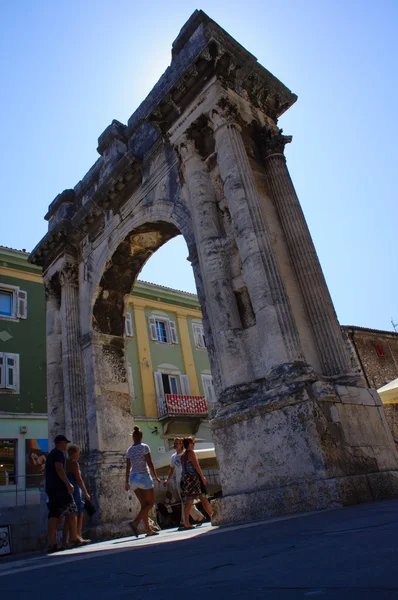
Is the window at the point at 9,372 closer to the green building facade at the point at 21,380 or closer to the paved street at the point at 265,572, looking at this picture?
the green building facade at the point at 21,380

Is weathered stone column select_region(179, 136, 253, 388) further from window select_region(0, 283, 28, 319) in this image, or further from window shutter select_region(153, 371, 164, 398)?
window shutter select_region(153, 371, 164, 398)

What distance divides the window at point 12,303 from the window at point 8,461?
15.1ft

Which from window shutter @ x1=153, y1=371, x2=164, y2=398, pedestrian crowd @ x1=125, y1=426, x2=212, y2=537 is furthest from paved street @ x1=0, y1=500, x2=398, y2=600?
window shutter @ x1=153, y1=371, x2=164, y2=398

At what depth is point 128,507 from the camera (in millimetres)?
8281

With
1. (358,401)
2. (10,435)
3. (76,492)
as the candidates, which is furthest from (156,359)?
(358,401)

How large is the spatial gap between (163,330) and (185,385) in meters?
2.79

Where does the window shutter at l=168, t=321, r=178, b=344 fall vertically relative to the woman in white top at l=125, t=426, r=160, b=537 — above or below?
A: above

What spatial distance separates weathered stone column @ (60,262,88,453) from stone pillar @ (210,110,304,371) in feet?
16.2

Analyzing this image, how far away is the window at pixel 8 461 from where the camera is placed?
577 inches

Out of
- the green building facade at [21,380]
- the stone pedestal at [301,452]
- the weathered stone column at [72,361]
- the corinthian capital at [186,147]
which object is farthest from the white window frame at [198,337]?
the stone pedestal at [301,452]

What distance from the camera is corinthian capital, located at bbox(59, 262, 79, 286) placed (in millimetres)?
10336

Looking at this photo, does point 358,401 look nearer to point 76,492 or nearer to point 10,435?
point 76,492

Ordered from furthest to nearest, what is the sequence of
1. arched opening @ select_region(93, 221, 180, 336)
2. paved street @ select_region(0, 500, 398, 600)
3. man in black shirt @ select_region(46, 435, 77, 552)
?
1. arched opening @ select_region(93, 221, 180, 336)
2. man in black shirt @ select_region(46, 435, 77, 552)
3. paved street @ select_region(0, 500, 398, 600)

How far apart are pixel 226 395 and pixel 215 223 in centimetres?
265
